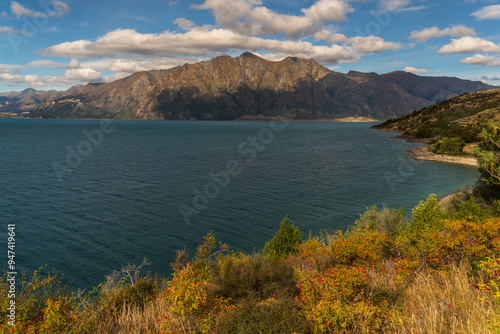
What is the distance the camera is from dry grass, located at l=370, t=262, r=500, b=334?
973 centimetres

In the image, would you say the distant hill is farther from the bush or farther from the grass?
the grass

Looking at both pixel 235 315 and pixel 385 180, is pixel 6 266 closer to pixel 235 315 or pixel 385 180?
pixel 235 315

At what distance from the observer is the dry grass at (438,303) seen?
383 inches

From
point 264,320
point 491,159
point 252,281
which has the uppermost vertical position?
point 491,159

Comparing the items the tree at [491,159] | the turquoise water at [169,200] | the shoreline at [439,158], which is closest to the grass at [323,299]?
the turquoise water at [169,200]

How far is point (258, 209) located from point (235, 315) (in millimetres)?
41667

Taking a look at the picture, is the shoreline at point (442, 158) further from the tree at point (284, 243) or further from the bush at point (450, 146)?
the tree at point (284, 243)

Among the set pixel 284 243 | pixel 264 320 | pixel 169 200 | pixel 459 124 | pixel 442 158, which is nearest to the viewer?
pixel 264 320

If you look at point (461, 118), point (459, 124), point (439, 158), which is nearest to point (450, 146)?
point (439, 158)

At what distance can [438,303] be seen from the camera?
12047 millimetres

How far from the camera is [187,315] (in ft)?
43.0

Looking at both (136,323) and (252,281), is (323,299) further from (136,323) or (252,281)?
(136,323)

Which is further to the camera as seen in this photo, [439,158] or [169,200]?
[439,158]

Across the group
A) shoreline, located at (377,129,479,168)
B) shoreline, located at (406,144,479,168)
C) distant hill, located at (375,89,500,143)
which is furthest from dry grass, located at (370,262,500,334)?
distant hill, located at (375,89,500,143)
